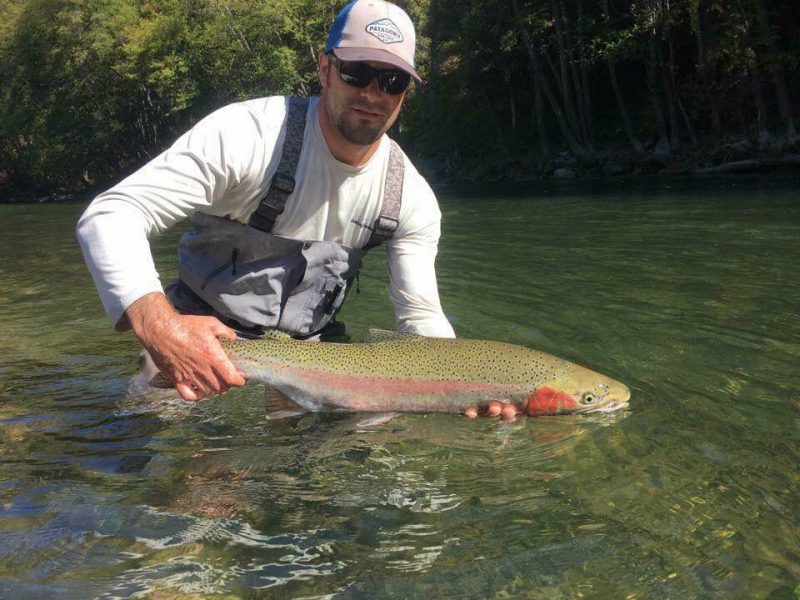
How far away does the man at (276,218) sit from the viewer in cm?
271

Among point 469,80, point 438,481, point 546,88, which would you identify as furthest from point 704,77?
point 438,481

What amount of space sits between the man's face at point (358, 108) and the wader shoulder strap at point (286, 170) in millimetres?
159

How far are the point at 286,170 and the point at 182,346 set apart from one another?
3.56 feet

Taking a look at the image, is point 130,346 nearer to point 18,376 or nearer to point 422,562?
point 18,376

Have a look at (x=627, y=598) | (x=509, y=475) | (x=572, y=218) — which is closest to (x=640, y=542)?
(x=627, y=598)

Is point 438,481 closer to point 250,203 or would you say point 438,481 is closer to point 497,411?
point 497,411

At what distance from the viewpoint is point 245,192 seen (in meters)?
3.46

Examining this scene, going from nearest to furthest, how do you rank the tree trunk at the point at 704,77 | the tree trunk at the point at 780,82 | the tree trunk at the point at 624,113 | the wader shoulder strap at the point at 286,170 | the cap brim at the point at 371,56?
the cap brim at the point at 371,56 → the wader shoulder strap at the point at 286,170 → the tree trunk at the point at 780,82 → the tree trunk at the point at 704,77 → the tree trunk at the point at 624,113

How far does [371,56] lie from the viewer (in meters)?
3.23

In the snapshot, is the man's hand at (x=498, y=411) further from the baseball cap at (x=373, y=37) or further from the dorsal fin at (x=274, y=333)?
the baseball cap at (x=373, y=37)

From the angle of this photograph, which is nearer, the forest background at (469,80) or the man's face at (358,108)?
the man's face at (358,108)

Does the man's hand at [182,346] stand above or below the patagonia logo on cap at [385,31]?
below

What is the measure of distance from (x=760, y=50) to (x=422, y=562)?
22.0 m

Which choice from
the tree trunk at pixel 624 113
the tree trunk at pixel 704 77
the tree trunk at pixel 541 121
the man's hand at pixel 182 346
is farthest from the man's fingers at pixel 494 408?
the tree trunk at pixel 541 121
